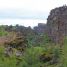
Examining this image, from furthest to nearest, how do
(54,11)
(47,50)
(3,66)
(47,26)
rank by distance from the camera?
(54,11), (47,26), (47,50), (3,66)

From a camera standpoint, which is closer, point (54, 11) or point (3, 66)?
point (3, 66)

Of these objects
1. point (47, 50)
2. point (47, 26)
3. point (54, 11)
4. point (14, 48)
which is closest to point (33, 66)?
point (47, 50)

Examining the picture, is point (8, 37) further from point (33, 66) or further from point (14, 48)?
point (33, 66)

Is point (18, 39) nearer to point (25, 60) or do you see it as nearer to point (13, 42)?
point (13, 42)

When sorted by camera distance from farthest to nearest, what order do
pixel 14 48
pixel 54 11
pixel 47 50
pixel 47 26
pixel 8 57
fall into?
pixel 54 11 → pixel 47 26 → pixel 14 48 → pixel 47 50 → pixel 8 57

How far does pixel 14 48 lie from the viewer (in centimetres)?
1084

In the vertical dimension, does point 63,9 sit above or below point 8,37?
above

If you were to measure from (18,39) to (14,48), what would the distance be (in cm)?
47

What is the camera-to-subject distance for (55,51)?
8.48 meters

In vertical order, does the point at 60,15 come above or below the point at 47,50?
above

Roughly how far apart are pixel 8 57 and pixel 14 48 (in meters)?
2.65

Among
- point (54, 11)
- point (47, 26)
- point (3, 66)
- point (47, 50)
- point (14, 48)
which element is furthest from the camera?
point (54, 11)

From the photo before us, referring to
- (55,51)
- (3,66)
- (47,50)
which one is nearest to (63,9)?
(47,50)

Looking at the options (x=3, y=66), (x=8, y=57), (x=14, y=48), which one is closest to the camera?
(x=3, y=66)
